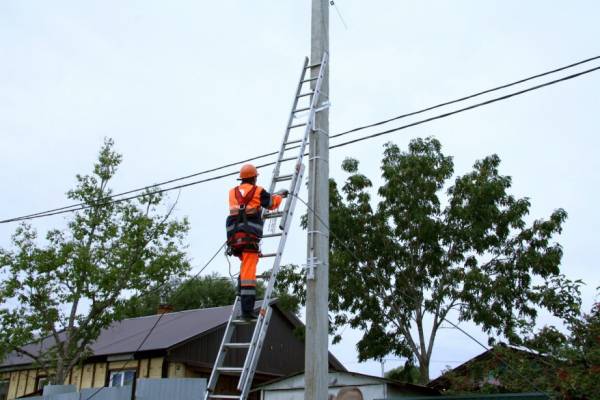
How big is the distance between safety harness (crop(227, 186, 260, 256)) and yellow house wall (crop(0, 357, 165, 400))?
10371 millimetres

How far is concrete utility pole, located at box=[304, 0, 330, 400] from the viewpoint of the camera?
5.93 metres

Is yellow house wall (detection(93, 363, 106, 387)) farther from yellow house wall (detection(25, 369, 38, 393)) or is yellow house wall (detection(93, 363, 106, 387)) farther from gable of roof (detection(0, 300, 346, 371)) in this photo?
yellow house wall (detection(25, 369, 38, 393))

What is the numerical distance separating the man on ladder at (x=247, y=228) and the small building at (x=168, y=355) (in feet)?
33.7

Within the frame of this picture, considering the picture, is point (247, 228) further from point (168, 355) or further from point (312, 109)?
point (168, 355)

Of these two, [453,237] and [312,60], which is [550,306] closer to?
[453,237]

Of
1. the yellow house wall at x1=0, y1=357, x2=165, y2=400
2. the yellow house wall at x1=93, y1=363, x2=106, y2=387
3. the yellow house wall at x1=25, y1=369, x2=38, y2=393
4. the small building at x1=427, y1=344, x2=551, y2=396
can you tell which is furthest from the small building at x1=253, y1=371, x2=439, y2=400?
the yellow house wall at x1=25, y1=369, x2=38, y2=393

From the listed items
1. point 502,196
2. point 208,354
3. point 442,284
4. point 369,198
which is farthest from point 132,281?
point 502,196

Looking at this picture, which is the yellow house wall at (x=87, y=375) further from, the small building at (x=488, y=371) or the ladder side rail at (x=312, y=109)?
the ladder side rail at (x=312, y=109)

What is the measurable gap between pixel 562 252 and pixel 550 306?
94.4 inches

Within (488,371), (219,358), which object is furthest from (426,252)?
(219,358)

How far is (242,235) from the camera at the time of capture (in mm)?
6699

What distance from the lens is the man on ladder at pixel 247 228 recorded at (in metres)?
6.63

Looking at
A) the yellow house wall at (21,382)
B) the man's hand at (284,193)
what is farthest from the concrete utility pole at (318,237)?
the yellow house wall at (21,382)

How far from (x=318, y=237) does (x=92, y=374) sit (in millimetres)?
17030
